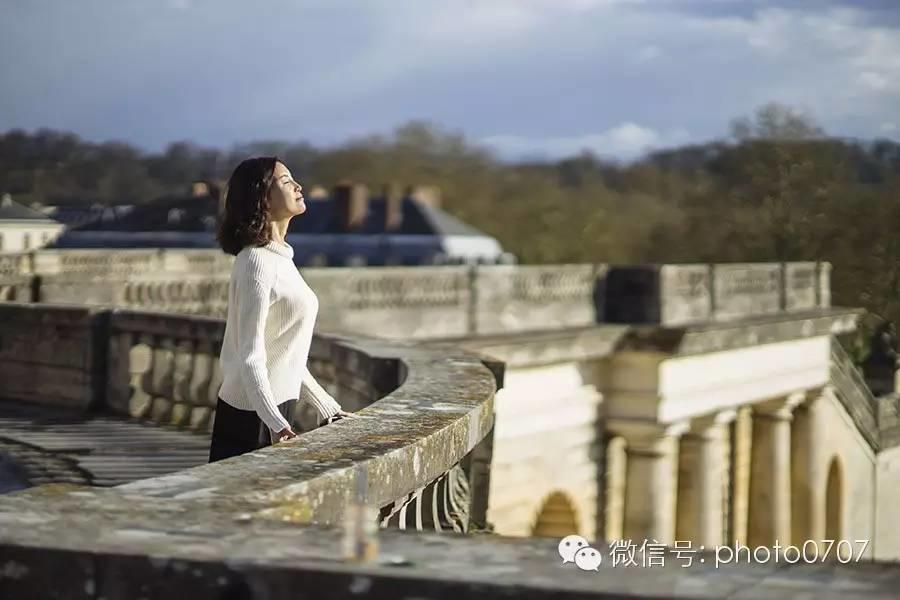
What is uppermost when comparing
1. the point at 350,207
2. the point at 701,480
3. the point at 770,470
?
the point at 350,207

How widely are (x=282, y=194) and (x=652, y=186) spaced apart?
13.7 m

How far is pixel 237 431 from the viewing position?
511 centimetres

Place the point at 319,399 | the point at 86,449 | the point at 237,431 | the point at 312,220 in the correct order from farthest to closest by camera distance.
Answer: the point at 312,220
the point at 86,449
the point at 319,399
the point at 237,431

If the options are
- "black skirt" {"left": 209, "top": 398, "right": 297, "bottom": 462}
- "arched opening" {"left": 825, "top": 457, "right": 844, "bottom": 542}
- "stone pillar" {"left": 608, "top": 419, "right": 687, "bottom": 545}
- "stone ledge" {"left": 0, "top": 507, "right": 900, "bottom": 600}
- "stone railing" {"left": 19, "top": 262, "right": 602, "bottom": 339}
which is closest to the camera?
"stone ledge" {"left": 0, "top": 507, "right": 900, "bottom": 600}

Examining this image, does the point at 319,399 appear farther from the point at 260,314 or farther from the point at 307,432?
the point at 307,432

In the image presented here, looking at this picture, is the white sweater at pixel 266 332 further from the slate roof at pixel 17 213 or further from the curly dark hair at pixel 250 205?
the slate roof at pixel 17 213

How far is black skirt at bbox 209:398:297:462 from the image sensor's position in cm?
507

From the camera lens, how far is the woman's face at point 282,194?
500 centimetres

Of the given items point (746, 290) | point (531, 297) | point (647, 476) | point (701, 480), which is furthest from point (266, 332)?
point (746, 290)

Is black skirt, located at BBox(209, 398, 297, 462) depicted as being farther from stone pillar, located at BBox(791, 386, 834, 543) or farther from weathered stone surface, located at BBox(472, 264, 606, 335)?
stone pillar, located at BBox(791, 386, 834, 543)

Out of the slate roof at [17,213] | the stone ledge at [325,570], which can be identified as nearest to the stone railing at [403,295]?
the slate roof at [17,213]

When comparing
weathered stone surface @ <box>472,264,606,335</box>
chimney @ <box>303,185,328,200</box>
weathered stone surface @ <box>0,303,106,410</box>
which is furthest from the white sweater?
chimney @ <box>303,185,328,200</box>

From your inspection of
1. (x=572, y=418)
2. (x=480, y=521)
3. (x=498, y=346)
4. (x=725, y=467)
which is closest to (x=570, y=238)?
(x=725, y=467)

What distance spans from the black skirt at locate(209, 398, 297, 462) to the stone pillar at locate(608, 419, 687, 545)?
15.6 meters
